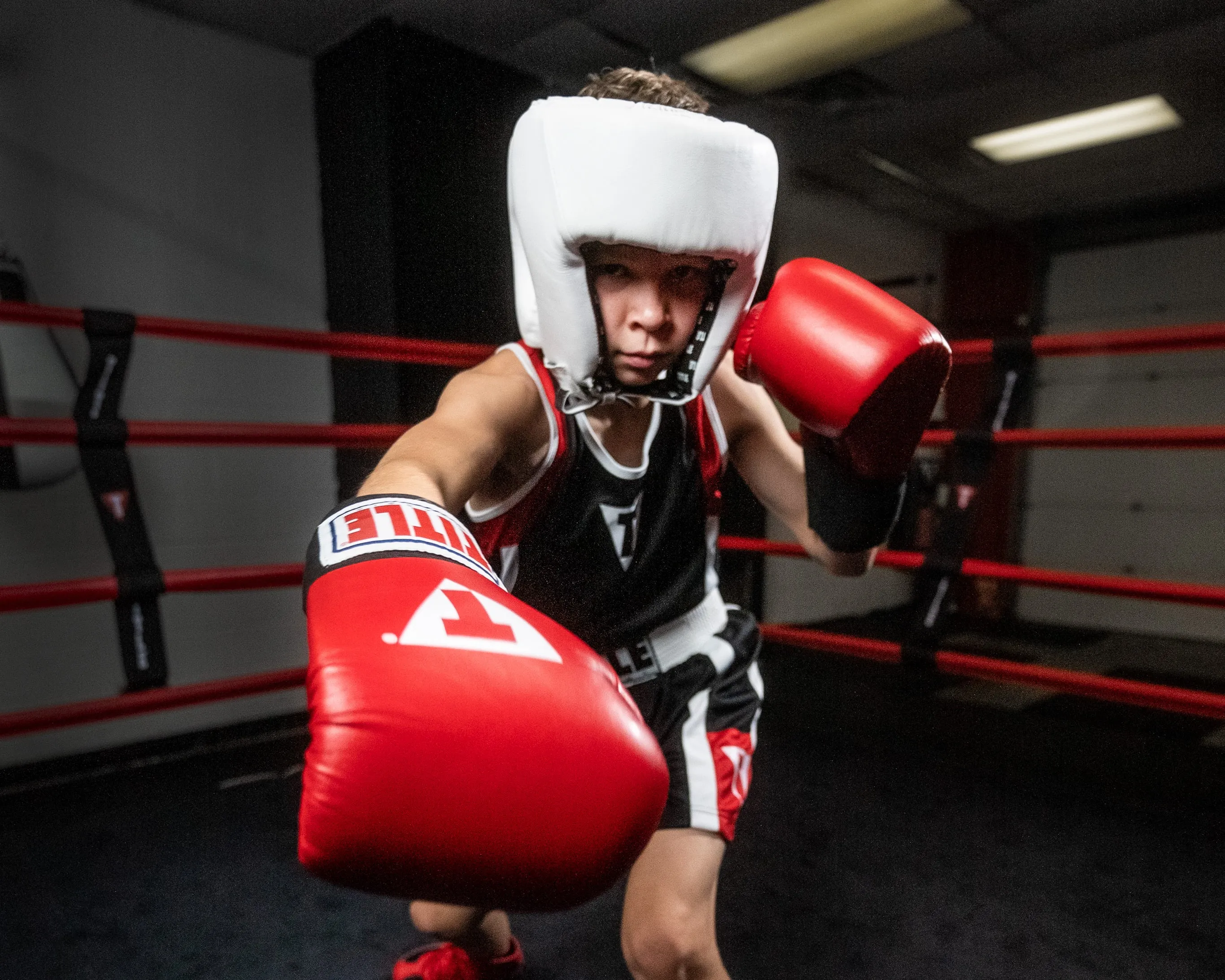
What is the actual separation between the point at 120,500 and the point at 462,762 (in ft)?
4.80

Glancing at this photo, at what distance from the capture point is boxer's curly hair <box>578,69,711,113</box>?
0.96m

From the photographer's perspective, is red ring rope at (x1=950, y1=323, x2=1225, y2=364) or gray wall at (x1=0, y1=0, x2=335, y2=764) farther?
gray wall at (x1=0, y1=0, x2=335, y2=764)

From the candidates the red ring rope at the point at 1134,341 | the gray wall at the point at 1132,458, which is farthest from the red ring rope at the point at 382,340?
the gray wall at the point at 1132,458

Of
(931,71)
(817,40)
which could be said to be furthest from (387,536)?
(931,71)

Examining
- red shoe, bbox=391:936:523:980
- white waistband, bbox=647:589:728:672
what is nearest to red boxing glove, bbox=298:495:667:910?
white waistband, bbox=647:589:728:672

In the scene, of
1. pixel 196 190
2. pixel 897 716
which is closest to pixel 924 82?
pixel 897 716

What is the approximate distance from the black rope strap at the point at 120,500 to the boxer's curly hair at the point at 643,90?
1159mm

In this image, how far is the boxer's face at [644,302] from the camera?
875 mm

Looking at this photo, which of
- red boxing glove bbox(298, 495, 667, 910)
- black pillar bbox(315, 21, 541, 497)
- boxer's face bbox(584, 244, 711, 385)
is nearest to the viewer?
red boxing glove bbox(298, 495, 667, 910)

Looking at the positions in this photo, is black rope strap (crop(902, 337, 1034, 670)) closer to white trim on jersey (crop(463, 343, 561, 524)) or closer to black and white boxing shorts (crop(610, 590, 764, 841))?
black and white boxing shorts (crop(610, 590, 764, 841))

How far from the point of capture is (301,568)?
5.85 feet

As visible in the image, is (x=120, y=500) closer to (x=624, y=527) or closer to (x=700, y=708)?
(x=624, y=527)

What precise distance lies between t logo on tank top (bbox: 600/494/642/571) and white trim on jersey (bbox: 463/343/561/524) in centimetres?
11

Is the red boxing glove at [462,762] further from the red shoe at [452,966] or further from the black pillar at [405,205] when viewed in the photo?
the black pillar at [405,205]
